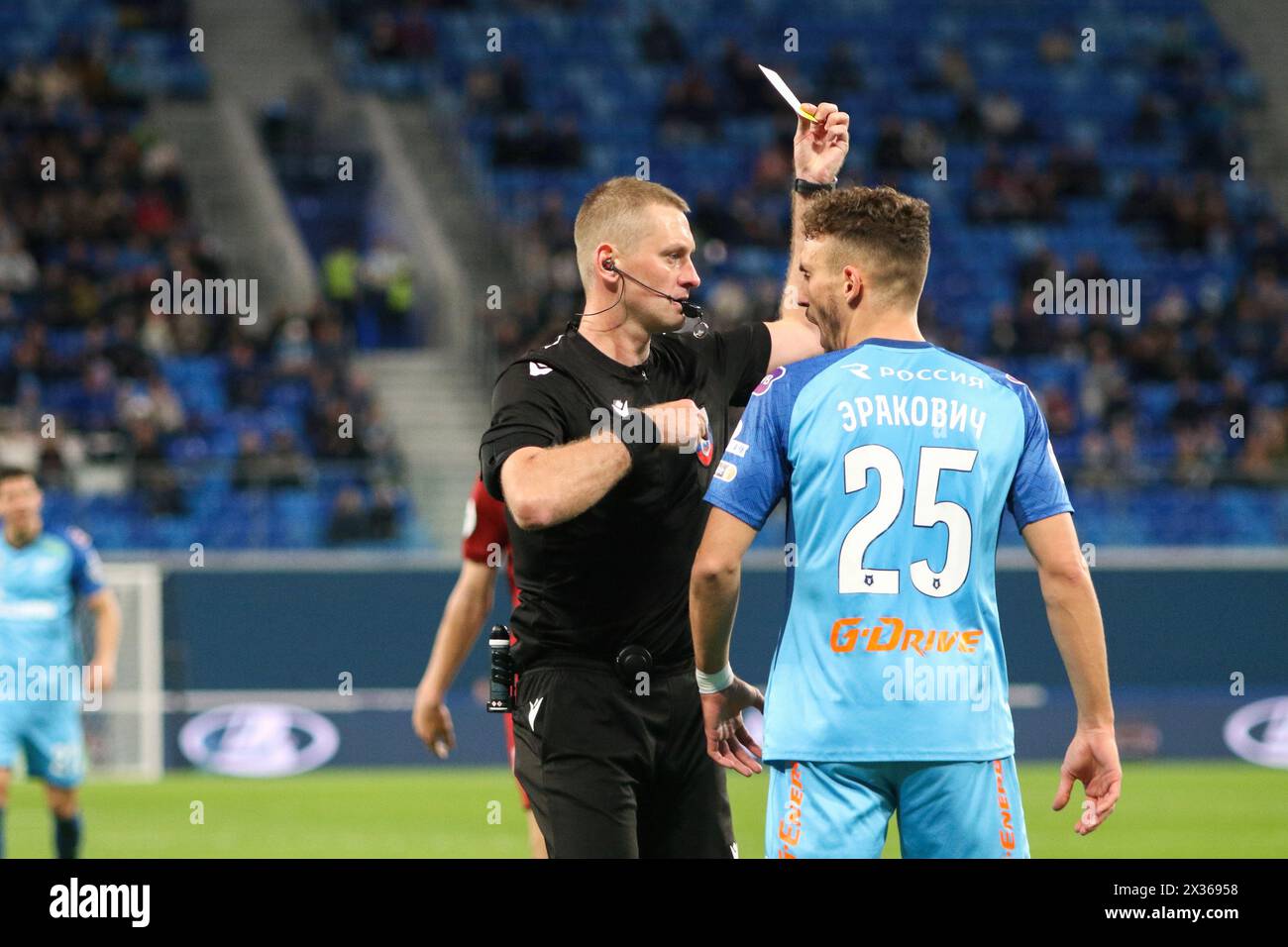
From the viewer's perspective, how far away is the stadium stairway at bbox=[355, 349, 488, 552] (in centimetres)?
2097

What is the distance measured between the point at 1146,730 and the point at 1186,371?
6414 mm

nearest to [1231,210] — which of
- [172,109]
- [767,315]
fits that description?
[767,315]

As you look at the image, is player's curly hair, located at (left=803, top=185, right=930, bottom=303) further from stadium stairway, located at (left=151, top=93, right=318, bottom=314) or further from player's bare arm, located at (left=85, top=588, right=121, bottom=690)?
stadium stairway, located at (left=151, top=93, right=318, bottom=314)

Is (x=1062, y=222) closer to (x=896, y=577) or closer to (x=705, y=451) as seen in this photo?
(x=705, y=451)

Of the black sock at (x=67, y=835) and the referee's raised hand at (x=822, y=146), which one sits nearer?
the referee's raised hand at (x=822, y=146)

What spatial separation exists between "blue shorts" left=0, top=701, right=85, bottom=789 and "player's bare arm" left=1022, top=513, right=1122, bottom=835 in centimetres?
743

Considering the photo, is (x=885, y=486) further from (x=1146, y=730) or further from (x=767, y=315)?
(x=767, y=315)

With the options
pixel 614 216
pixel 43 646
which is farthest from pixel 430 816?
pixel 614 216

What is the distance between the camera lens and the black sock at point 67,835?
34.1ft

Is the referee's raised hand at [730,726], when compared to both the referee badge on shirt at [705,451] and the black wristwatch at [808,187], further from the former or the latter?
the black wristwatch at [808,187]

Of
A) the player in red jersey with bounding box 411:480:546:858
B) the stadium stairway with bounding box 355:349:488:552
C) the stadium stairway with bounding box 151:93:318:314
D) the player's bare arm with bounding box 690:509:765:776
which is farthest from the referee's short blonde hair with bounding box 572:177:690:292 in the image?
the stadium stairway with bounding box 151:93:318:314

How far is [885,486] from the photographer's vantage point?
14.8 ft

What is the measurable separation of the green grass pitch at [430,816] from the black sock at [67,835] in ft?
2.34
